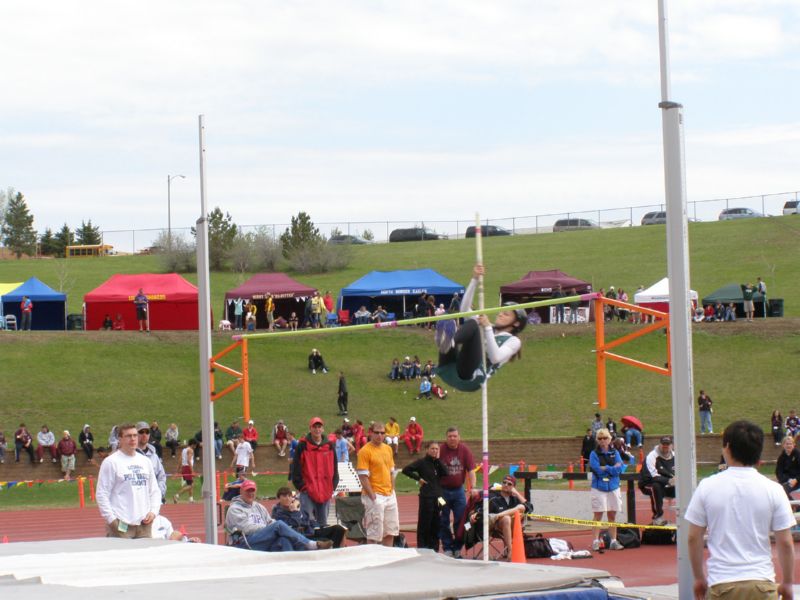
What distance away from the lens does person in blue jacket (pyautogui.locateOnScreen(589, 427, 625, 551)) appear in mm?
13055

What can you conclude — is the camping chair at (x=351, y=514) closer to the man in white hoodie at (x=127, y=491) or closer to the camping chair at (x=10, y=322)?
the man in white hoodie at (x=127, y=491)

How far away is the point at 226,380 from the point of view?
36500 millimetres

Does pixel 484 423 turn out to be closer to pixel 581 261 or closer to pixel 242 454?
pixel 242 454

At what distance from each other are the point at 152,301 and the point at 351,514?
3144 cm

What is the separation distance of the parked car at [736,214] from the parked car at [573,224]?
7.92 meters

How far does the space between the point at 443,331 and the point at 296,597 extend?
5721 mm

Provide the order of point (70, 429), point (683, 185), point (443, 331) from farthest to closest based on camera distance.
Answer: point (70, 429)
point (443, 331)
point (683, 185)

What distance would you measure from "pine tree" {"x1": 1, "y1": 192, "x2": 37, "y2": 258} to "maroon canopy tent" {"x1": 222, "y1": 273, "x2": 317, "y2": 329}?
1713 inches

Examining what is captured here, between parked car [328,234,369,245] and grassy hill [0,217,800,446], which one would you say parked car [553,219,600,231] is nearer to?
parked car [328,234,369,245]

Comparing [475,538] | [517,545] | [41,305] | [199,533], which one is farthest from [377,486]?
[41,305]

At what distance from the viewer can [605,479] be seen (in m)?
13.1

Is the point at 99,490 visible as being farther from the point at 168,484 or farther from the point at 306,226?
the point at 306,226

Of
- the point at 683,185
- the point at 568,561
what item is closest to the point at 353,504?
the point at 568,561

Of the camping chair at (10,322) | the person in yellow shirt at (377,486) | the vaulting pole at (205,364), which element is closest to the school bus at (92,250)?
the camping chair at (10,322)
